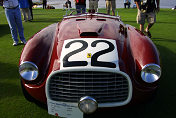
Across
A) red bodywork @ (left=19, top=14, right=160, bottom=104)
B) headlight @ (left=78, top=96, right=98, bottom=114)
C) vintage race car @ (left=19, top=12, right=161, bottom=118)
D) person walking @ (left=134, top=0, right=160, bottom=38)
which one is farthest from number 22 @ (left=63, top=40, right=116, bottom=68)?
person walking @ (left=134, top=0, right=160, bottom=38)

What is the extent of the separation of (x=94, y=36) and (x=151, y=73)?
3.04ft

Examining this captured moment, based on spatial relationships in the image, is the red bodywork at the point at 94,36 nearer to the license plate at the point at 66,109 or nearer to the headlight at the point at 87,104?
the license plate at the point at 66,109

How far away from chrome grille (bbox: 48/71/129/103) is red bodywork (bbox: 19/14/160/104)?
0.40 feet

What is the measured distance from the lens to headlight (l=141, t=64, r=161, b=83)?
198 centimetres

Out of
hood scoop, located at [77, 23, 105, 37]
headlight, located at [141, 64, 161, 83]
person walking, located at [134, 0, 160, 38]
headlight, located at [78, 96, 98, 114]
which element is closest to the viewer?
headlight, located at [78, 96, 98, 114]

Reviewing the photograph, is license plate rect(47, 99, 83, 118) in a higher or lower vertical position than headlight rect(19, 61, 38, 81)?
lower

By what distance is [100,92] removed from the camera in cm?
194

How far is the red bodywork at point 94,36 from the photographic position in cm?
205

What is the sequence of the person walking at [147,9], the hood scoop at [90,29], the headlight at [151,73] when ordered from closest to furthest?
1. the headlight at [151,73]
2. the hood scoop at [90,29]
3. the person walking at [147,9]

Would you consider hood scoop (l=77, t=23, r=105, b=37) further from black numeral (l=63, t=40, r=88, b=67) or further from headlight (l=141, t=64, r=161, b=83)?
headlight (l=141, t=64, r=161, b=83)

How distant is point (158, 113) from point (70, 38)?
1.57 meters

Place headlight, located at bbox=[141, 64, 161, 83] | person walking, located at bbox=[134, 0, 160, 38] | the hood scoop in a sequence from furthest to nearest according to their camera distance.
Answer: person walking, located at bbox=[134, 0, 160, 38], the hood scoop, headlight, located at bbox=[141, 64, 161, 83]

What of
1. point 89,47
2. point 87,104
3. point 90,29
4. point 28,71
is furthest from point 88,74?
point 90,29

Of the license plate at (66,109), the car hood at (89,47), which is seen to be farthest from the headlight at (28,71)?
the license plate at (66,109)
